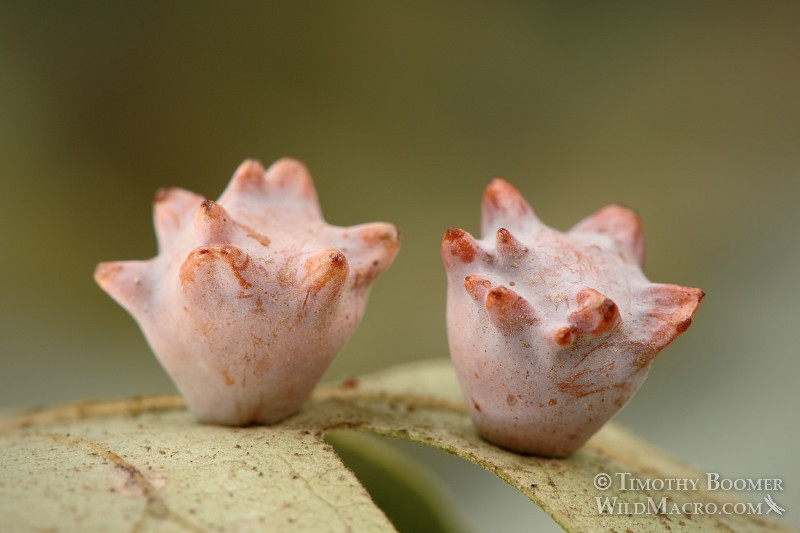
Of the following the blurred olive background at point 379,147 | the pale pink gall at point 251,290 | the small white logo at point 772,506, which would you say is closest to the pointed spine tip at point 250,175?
the pale pink gall at point 251,290

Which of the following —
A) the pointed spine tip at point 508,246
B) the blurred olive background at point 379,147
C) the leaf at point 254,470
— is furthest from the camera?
the blurred olive background at point 379,147

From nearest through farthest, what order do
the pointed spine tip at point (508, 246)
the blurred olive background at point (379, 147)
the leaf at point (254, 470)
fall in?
the leaf at point (254, 470), the pointed spine tip at point (508, 246), the blurred olive background at point (379, 147)

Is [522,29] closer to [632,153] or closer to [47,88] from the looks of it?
[632,153]

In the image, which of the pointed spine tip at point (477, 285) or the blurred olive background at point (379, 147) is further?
the blurred olive background at point (379, 147)

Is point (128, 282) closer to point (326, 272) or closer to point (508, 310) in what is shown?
point (326, 272)

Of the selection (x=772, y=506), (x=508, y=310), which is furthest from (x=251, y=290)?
(x=772, y=506)

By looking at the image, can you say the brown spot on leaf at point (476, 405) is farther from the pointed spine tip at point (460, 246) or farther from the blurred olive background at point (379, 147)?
the blurred olive background at point (379, 147)

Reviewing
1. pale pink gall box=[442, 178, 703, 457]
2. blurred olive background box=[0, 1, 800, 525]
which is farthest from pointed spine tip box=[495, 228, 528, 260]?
blurred olive background box=[0, 1, 800, 525]
